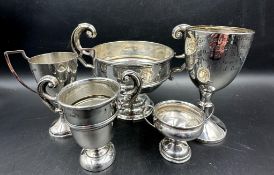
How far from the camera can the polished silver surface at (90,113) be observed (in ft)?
2.48

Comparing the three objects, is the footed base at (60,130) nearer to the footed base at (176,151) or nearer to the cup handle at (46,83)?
the cup handle at (46,83)

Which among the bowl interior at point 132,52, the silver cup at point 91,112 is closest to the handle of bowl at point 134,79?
the silver cup at point 91,112

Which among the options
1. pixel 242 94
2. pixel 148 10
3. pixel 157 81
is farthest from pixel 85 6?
pixel 242 94

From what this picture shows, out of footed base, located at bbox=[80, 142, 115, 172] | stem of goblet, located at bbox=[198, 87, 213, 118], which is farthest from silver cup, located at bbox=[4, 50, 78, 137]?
stem of goblet, located at bbox=[198, 87, 213, 118]

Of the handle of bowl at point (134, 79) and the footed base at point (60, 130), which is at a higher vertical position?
the handle of bowl at point (134, 79)

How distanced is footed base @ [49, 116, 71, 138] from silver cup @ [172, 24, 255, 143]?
63cm

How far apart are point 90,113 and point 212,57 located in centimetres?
54

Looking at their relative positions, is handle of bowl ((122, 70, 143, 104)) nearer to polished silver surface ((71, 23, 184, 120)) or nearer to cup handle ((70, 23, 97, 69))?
polished silver surface ((71, 23, 184, 120))

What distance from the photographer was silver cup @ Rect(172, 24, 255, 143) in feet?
2.97

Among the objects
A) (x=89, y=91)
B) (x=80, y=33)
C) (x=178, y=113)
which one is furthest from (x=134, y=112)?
(x=80, y=33)

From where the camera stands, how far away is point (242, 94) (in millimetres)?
1526

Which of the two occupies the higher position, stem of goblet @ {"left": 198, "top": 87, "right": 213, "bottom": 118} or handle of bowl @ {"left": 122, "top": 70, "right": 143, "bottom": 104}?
handle of bowl @ {"left": 122, "top": 70, "right": 143, "bottom": 104}

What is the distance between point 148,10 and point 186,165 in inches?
42.2

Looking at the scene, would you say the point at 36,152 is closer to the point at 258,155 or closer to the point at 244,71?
the point at 258,155
